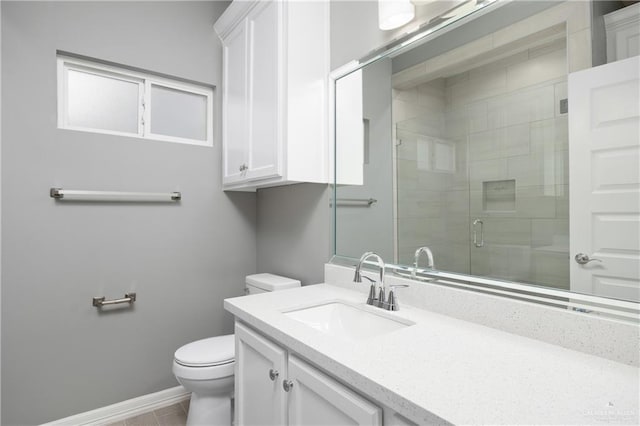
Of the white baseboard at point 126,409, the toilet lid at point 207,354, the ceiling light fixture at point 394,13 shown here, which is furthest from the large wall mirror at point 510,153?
the white baseboard at point 126,409

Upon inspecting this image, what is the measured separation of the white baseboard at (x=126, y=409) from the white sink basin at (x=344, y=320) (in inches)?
53.6

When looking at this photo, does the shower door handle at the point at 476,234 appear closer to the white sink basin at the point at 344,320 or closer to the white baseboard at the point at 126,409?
the white sink basin at the point at 344,320

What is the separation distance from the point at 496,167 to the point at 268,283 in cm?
137

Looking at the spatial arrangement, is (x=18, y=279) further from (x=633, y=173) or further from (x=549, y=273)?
(x=633, y=173)

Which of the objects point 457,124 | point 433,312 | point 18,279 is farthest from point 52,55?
point 433,312

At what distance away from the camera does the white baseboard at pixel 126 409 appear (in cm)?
185

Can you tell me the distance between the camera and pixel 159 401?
2.10 meters

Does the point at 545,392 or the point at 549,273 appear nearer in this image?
the point at 545,392

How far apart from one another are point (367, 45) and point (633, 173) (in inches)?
48.3

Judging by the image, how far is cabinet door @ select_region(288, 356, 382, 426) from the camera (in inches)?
31.3

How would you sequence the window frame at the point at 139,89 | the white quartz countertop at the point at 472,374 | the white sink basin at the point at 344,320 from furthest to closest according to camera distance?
the window frame at the point at 139,89
the white sink basin at the point at 344,320
the white quartz countertop at the point at 472,374

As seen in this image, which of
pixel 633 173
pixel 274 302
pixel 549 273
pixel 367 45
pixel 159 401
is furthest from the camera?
pixel 159 401

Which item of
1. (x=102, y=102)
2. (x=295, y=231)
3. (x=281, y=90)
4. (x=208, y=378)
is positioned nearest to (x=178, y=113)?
(x=102, y=102)

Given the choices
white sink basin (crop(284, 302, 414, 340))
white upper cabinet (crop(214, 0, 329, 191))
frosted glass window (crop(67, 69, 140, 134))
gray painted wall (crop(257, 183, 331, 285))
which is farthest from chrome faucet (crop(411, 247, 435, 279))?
frosted glass window (crop(67, 69, 140, 134))
